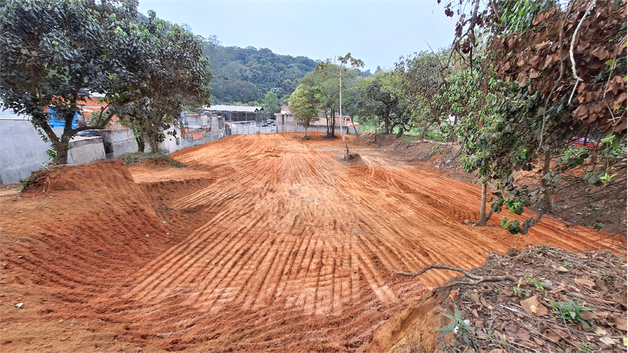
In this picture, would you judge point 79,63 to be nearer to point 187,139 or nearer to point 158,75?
point 158,75

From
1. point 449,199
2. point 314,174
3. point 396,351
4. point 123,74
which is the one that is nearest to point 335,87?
point 314,174

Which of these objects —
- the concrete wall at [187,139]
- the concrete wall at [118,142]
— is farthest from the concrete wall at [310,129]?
the concrete wall at [118,142]

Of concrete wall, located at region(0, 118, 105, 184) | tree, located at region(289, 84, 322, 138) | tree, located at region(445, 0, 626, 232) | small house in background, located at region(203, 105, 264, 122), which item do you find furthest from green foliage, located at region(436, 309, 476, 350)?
small house in background, located at region(203, 105, 264, 122)

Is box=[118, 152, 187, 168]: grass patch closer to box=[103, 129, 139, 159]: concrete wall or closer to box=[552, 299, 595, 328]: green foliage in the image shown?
box=[103, 129, 139, 159]: concrete wall

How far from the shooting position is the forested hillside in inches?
2044

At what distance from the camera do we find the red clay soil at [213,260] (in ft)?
8.52

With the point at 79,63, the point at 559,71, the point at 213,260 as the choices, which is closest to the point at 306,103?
the point at 79,63

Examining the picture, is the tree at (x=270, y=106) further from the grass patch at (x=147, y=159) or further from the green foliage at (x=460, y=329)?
the green foliage at (x=460, y=329)

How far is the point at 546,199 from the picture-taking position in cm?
211

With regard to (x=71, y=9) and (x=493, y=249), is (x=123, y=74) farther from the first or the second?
(x=493, y=249)

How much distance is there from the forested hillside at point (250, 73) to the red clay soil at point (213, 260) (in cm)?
3730

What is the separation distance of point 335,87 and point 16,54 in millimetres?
20194

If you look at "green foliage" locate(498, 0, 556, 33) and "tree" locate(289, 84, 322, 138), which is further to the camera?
"tree" locate(289, 84, 322, 138)

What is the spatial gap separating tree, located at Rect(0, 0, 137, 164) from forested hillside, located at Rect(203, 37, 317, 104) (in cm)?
3634
